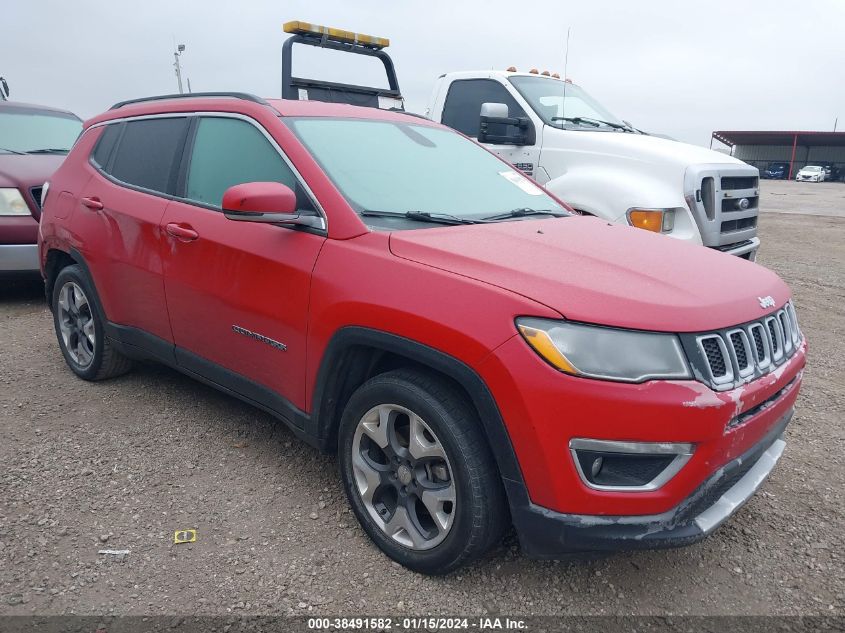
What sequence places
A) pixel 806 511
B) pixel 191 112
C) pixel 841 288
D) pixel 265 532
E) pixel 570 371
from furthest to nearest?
pixel 841 288, pixel 191 112, pixel 806 511, pixel 265 532, pixel 570 371

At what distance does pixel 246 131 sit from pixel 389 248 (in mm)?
1140

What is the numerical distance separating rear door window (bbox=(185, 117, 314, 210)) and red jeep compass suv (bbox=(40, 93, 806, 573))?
1cm

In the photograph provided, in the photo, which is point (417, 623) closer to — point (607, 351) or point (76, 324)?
point (607, 351)

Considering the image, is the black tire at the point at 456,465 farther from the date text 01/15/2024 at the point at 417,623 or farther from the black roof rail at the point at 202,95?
the black roof rail at the point at 202,95

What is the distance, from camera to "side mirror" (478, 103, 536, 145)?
574 cm

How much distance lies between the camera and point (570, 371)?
→ 1.99 meters

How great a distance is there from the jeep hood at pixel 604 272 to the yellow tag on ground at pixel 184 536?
4.80 feet

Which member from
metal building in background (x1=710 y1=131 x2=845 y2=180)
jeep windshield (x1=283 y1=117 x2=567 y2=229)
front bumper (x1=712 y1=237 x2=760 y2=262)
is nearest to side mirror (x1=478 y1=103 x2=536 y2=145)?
front bumper (x1=712 y1=237 x2=760 y2=262)

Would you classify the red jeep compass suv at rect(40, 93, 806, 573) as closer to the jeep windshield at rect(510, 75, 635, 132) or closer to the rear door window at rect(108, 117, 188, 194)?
the rear door window at rect(108, 117, 188, 194)

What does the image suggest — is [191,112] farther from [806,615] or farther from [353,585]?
[806,615]

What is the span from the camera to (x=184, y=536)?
2721 mm

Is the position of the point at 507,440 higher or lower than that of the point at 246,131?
lower

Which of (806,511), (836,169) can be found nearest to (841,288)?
(806,511)

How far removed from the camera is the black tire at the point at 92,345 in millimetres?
3988
